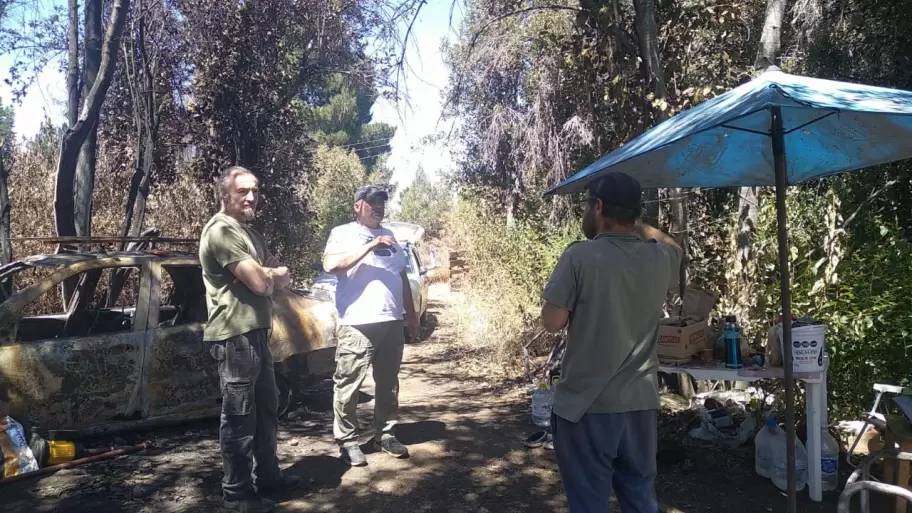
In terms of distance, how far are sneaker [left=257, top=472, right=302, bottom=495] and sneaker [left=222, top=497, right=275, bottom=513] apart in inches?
7.0

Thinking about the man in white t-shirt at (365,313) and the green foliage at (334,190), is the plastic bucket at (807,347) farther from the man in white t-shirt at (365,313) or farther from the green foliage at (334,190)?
the green foliage at (334,190)

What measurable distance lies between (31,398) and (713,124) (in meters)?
4.67

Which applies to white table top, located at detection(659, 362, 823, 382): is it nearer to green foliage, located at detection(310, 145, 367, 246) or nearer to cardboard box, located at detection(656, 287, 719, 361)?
cardboard box, located at detection(656, 287, 719, 361)

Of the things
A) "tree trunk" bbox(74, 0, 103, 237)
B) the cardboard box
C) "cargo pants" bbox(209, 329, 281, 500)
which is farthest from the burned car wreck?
the cardboard box

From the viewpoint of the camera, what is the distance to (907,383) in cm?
421

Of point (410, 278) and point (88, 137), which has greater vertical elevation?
point (88, 137)

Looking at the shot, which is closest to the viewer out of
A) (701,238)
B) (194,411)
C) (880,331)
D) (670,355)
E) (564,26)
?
(670,355)

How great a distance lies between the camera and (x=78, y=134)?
6.28m

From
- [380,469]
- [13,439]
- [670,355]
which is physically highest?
[670,355]

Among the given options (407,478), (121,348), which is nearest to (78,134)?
(121,348)

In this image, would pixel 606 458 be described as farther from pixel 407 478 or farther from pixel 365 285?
pixel 365 285

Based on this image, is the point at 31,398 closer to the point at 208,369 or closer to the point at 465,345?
the point at 208,369

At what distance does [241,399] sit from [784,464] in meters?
3.28

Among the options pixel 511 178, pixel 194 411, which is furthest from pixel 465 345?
pixel 194 411
